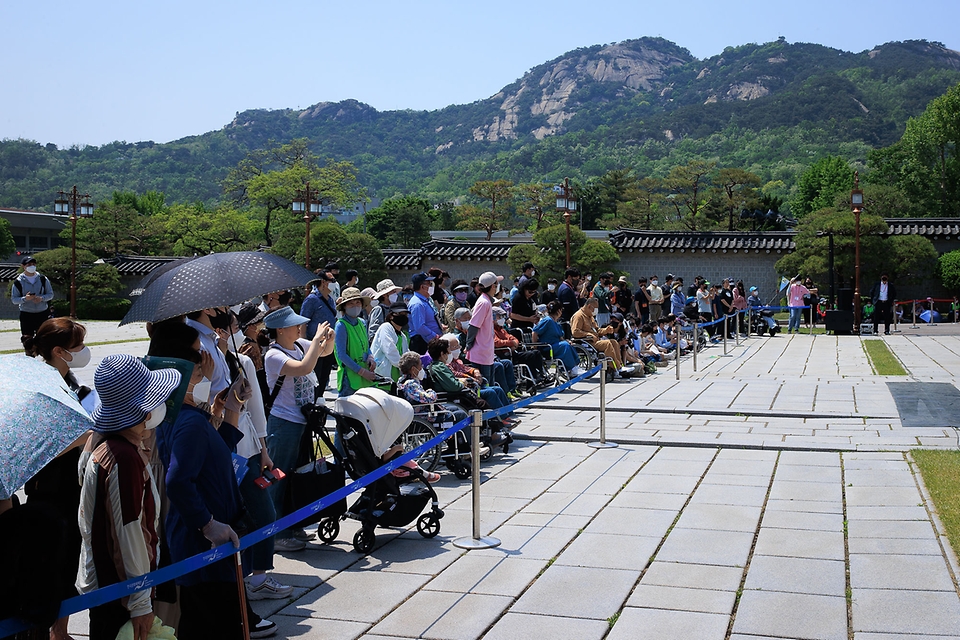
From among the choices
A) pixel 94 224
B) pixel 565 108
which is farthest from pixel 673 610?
pixel 565 108

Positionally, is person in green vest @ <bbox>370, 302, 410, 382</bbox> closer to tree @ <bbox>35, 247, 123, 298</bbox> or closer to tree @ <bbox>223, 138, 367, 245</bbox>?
tree @ <bbox>35, 247, 123, 298</bbox>

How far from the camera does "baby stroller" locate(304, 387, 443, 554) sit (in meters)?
5.85

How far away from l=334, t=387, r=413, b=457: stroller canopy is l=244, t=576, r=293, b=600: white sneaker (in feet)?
4.37

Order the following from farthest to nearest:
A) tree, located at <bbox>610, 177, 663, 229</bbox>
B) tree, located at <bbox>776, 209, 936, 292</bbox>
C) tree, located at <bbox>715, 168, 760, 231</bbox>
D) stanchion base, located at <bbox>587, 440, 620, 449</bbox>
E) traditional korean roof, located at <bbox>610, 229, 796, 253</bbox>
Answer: tree, located at <bbox>610, 177, 663, 229</bbox> → tree, located at <bbox>715, 168, 760, 231</bbox> → traditional korean roof, located at <bbox>610, 229, 796, 253</bbox> → tree, located at <bbox>776, 209, 936, 292</bbox> → stanchion base, located at <bbox>587, 440, 620, 449</bbox>

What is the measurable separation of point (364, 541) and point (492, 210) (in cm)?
5615

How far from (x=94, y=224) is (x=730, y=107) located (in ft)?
336

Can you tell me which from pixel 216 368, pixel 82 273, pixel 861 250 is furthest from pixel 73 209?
pixel 216 368

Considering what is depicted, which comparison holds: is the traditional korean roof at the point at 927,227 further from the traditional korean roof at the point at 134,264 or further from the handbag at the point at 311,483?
the traditional korean roof at the point at 134,264

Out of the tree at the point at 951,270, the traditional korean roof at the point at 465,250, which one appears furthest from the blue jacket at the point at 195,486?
the traditional korean roof at the point at 465,250

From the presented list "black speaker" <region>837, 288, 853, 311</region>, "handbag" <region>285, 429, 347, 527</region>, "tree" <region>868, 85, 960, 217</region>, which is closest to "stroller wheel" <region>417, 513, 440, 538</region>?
"handbag" <region>285, 429, 347, 527</region>

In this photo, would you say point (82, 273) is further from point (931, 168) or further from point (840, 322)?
point (931, 168)

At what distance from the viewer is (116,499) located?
11.1 feet

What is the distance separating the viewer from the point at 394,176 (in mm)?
147875

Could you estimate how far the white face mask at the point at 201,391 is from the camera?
4184 mm
